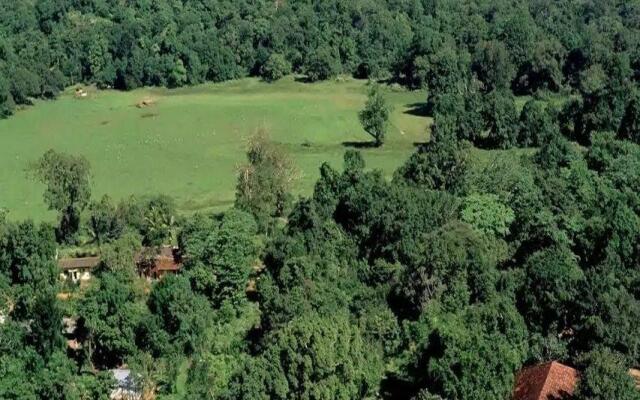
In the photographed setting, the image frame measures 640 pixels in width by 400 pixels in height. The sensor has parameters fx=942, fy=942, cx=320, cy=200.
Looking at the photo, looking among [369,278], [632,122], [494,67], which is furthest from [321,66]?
[369,278]

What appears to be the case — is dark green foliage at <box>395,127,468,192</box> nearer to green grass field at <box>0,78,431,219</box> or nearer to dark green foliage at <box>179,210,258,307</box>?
green grass field at <box>0,78,431,219</box>

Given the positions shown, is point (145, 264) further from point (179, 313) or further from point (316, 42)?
point (316, 42)

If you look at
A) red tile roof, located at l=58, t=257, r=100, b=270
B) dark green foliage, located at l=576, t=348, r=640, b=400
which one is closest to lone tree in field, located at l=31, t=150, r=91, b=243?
red tile roof, located at l=58, t=257, r=100, b=270

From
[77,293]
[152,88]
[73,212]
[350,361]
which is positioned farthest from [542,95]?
[350,361]

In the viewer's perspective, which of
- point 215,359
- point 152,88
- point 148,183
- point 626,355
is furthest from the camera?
point 152,88

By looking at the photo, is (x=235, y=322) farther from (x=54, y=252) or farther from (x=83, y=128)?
(x=83, y=128)

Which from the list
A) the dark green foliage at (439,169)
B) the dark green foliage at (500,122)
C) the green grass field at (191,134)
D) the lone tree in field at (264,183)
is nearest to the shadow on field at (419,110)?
the green grass field at (191,134)

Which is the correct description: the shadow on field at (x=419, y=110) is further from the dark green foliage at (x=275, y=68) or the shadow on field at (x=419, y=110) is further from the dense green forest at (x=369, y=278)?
the dark green foliage at (x=275, y=68)
